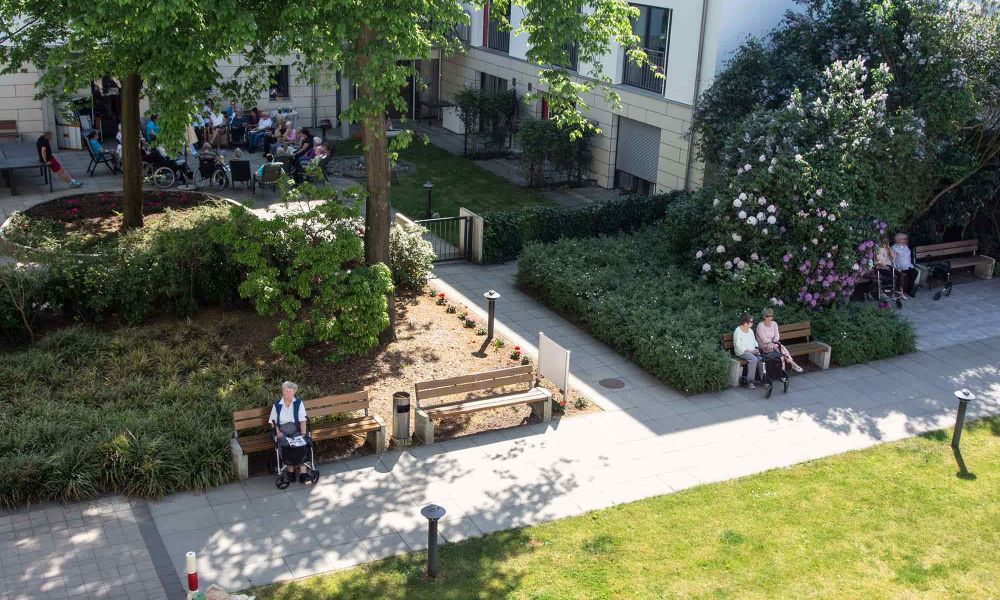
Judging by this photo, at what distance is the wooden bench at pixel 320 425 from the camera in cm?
1165

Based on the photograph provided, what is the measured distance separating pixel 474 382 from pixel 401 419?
3.94 ft

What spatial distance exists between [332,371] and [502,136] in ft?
52.7

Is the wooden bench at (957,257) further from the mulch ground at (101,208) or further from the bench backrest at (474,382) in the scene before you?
the mulch ground at (101,208)

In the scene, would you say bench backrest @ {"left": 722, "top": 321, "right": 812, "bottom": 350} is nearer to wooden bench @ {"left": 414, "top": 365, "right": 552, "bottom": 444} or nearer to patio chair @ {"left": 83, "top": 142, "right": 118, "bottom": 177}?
wooden bench @ {"left": 414, "top": 365, "right": 552, "bottom": 444}

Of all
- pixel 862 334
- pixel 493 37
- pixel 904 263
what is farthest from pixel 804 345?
pixel 493 37

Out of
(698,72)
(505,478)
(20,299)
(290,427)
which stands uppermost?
(698,72)

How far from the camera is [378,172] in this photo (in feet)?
49.7

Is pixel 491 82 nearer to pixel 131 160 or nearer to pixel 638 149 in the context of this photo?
pixel 638 149

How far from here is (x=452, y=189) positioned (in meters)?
25.6

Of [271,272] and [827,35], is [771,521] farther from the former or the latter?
[827,35]

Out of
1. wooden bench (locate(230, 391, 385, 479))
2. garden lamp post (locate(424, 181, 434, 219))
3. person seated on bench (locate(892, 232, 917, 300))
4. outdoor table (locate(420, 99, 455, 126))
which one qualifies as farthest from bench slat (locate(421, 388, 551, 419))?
outdoor table (locate(420, 99, 455, 126))

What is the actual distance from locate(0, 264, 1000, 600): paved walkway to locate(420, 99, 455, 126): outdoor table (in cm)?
1589

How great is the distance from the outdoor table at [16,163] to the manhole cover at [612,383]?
1498 centimetres

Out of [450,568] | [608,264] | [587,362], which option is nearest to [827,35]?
[608,264]
